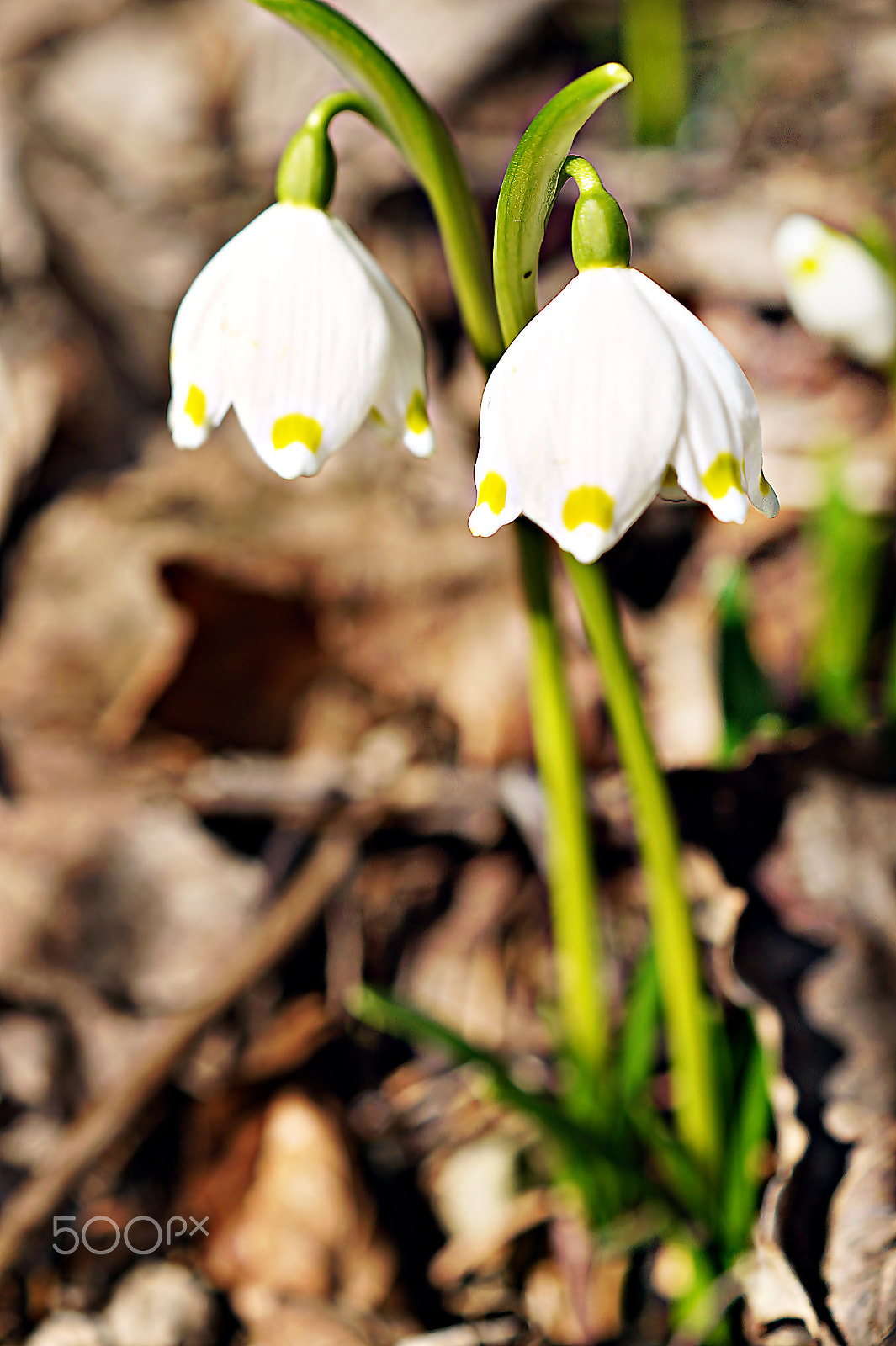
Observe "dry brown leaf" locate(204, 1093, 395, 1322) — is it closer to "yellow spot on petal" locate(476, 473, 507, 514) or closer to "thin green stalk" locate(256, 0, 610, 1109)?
"thin green stalk" locate(256, 0, 610, 1109)

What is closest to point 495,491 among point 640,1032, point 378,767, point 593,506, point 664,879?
point 593,506

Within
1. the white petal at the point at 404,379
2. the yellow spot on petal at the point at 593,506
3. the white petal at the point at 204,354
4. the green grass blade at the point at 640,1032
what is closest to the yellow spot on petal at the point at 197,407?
the white petal at the point at 204,354

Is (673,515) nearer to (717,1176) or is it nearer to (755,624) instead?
(755,624)

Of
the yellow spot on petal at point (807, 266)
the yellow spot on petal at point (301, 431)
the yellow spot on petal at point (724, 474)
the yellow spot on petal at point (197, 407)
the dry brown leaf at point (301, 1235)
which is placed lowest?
the dry brown leaf at point (301, 1235)

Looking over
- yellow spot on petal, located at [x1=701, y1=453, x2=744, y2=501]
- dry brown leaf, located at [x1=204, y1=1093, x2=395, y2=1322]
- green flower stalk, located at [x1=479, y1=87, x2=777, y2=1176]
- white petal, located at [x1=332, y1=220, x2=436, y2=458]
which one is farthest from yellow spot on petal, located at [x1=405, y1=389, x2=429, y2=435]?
dry brown leaf, located at [x1=204, y1=1093, x2=395, y2=1322]

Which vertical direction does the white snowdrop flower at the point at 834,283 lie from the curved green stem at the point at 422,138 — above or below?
below

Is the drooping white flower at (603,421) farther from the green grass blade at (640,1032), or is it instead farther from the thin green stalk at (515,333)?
the green grass blade at (640,1032)

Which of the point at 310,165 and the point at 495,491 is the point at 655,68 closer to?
the point at 310,165
